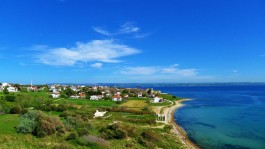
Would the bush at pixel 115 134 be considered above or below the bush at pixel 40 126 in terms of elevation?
below

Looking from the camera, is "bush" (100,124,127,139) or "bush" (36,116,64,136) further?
"bush" (100,124,127,139)

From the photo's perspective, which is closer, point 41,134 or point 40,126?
point 41,134

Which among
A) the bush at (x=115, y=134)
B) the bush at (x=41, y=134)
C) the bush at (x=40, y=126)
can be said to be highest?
the bush at (x=40, y=126)

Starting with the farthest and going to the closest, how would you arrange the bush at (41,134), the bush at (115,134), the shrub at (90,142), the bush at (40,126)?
the bush at (115,134)
the bush at (40,126)
the bush at (41,134)
the shrub at (90,142)

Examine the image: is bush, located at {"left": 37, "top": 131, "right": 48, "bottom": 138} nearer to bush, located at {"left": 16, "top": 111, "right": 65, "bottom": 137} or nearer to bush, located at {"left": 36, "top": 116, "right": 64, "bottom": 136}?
bush, located at {"left": 16, "top": 111, "right": 65, "bottom": 137}

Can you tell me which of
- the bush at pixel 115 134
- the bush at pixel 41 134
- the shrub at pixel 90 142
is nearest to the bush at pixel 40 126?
the bush at pixel 41 134

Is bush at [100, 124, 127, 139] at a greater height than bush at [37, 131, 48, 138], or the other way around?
bush at [37, 131, 48, 138]

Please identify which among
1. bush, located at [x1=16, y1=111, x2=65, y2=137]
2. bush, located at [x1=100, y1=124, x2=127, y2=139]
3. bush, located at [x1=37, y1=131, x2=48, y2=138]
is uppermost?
bush, located at [x1=16, y1=111, x2=65, y2=137]

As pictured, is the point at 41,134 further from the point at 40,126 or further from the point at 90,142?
the point at 90,142

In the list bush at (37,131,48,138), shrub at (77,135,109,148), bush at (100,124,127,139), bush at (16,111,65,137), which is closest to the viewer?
shrub at (77,135,109,148)

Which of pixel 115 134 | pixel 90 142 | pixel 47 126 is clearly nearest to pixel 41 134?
pixel 47 126

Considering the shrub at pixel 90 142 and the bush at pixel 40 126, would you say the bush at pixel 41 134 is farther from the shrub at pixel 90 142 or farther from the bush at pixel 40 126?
the shrub at pixel 90 142

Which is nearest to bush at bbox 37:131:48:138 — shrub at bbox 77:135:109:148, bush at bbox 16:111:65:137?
bush at bbox 16:111:65:137

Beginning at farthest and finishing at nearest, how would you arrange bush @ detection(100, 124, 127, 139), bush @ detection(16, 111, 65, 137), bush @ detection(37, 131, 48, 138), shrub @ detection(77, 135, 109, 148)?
1. bush @ detection(100, 124, 127, 139)
2. bush @ detection(16, 111, 65, 137)
3. bush @ detection(37, 131, 48, 138)
4. shrub @ detection(77, 135, 109, 148)
